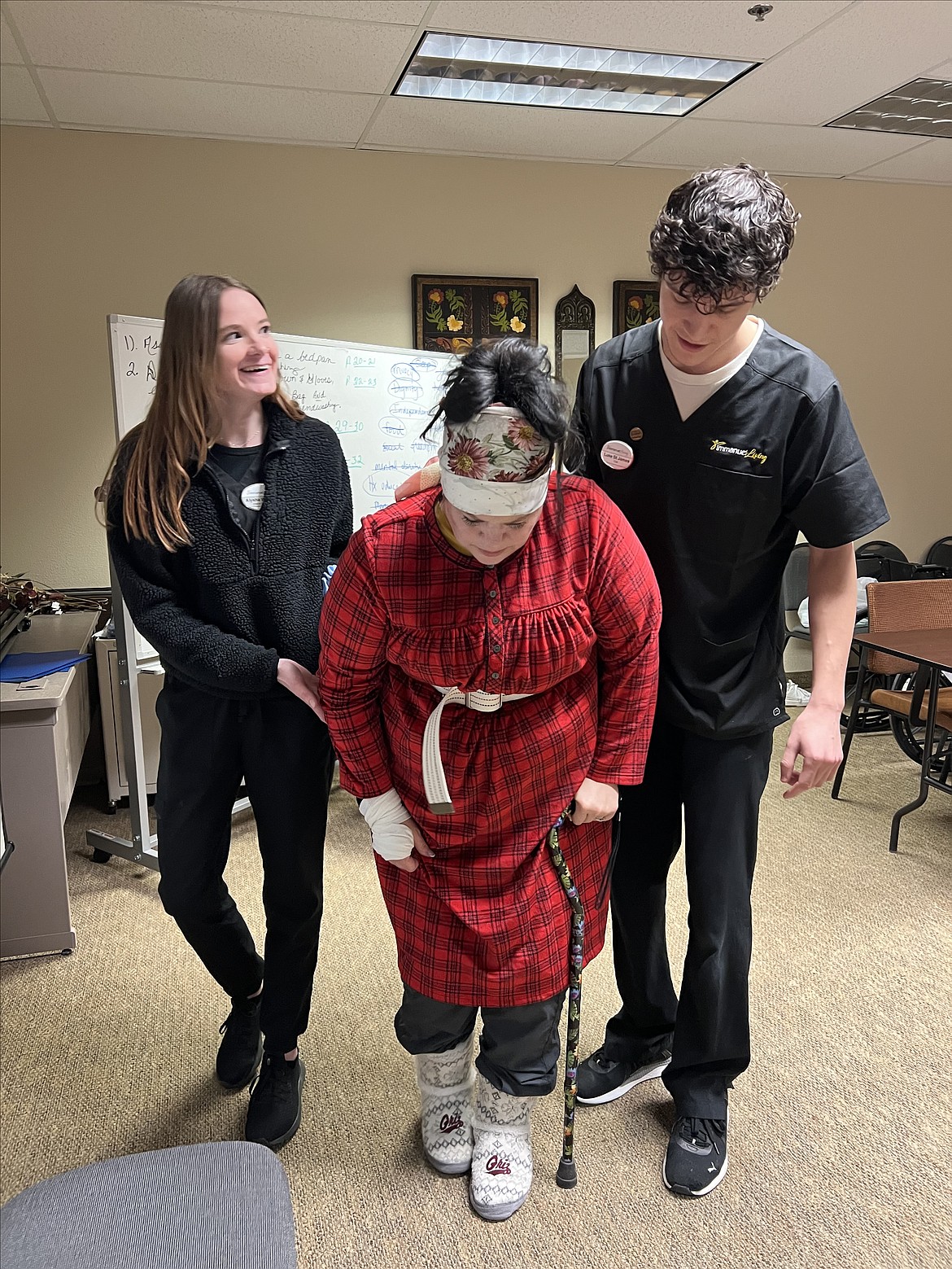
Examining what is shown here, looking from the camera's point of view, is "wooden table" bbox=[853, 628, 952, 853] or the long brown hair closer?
the long brown hair

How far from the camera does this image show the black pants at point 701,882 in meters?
1.65

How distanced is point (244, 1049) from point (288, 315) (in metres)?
3.22

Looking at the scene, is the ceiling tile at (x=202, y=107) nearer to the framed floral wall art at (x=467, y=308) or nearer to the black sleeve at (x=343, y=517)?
the framed floral wall art at (x=467, y=308)

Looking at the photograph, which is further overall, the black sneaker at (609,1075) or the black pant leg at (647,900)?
the black sneaker at (609,1075)

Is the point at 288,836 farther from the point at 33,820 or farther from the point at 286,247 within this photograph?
the point at 286,247

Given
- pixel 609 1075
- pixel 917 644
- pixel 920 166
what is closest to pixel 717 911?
pixel 609 1075

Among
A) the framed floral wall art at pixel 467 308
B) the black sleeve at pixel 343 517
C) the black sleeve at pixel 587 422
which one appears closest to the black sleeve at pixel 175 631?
the black sleeve at pixel 343 517

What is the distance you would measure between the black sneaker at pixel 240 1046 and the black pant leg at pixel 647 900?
2.35 feet

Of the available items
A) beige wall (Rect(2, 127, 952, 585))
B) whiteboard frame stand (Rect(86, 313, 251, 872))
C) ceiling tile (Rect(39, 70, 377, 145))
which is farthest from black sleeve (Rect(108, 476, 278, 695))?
beige wall (Rect(2, 127, 952, 585))

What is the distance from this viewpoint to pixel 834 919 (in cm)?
267

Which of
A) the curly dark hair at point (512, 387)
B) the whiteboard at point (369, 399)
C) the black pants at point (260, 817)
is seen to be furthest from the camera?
the whiteboard at point (369, 399)

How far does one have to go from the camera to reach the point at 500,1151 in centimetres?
165

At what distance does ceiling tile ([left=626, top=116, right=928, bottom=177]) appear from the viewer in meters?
4.09

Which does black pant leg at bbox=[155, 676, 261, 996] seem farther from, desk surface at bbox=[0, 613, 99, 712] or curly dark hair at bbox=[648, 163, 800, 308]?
curly dark hair at bbox=[648, 163, 800, 308]
